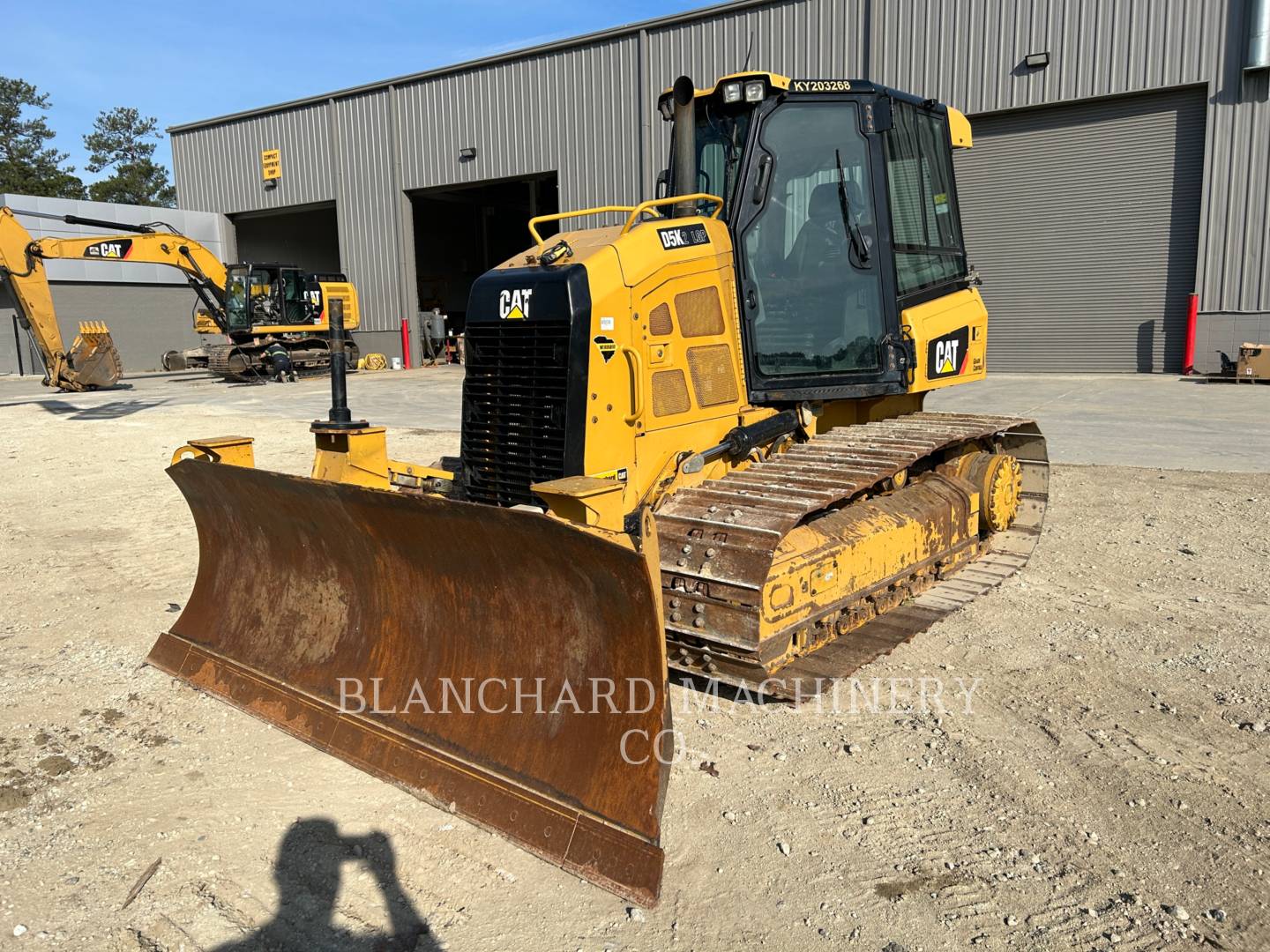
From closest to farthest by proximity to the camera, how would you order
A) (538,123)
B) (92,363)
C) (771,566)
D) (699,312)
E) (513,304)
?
(771,566) → (513,304) → (699,312) → (92,363) → (538,123)

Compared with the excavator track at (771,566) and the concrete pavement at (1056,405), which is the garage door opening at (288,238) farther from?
the excavator track at (771,566)

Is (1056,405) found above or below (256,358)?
below

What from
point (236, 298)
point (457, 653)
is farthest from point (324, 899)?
point (236, 298)

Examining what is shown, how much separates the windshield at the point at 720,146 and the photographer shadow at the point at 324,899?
348cm

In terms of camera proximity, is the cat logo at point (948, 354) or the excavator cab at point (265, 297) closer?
the cat logo at point (948, 354)

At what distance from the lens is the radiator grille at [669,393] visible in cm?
468

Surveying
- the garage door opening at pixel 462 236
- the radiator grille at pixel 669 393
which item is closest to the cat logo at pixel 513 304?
the radiator grille at pixel 669 393

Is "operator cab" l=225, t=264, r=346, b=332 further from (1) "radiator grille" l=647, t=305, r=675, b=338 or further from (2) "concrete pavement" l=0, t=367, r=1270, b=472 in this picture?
(1) "radiator grille" l=647, t=305, r=675, b=338

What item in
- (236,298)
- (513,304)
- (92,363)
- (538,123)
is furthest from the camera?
(236,298)

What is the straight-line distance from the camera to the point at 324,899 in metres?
2.96

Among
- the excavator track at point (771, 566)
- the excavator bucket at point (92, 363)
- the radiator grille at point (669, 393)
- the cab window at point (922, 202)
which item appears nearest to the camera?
the excavator track at point (771, 566)

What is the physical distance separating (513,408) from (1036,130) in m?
17.7

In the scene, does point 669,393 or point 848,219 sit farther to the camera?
point 848,219

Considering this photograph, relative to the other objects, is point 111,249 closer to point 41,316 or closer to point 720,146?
point 41,316
